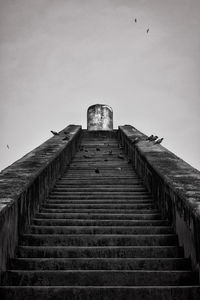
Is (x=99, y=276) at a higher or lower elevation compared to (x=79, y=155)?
lower

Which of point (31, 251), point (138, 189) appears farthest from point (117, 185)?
point (31, 251)

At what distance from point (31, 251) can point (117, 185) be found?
3.02 m

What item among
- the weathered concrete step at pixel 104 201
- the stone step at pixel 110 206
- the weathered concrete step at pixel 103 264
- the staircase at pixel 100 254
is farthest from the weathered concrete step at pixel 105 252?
the weathered concrete step at pixel 104 201

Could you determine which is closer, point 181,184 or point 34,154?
point 181,184

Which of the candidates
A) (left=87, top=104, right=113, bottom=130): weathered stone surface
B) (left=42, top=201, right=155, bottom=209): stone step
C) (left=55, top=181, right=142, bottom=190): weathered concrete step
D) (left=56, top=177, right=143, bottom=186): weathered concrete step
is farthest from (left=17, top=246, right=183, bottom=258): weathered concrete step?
(left=87, top=104, right=113, bottom=130): weathered stone surface

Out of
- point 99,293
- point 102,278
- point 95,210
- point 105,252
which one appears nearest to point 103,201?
point 95,210

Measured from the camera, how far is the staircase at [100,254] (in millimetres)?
2582

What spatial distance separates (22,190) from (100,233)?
40.7 inches

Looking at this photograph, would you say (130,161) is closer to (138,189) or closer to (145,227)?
(138,189)

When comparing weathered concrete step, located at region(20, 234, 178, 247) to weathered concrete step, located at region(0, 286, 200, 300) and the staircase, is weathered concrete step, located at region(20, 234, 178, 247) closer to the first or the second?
the staircase

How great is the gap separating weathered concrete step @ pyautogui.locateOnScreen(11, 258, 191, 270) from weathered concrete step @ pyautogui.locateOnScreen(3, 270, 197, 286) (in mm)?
196

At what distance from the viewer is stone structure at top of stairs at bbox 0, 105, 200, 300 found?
110 inches

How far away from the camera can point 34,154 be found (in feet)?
20.2

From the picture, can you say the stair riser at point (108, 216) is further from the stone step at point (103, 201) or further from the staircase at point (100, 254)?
the stone step at point (103, 201)
